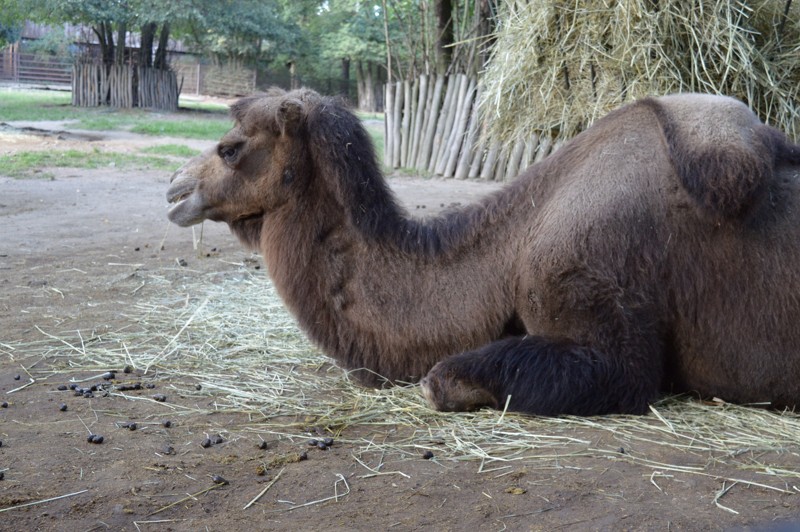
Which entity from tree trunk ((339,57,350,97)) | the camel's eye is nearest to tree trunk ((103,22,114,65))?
tree trunk ((339,57,350,97))

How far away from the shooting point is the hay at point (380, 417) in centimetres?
365

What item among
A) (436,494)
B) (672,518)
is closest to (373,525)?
(436,494)

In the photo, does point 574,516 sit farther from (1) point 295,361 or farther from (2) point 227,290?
(2) point 227,290

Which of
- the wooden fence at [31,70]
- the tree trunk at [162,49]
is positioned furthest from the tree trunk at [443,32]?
the wooden fence at [31,70]

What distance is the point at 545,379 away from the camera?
3998mm

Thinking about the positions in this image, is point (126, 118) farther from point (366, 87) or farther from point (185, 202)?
point (185, 202)

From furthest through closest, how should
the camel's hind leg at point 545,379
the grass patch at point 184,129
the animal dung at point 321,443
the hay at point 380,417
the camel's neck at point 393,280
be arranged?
1. the grass patch at point 184,129
2. the camel's neck at point 393,280
3. the camel's hind leg at point 545,379
4. the animal dung at point 321,443
5. the hay at point 380,417

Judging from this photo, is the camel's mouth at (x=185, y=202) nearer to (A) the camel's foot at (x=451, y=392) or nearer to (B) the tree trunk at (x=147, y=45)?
(A) the camel's foot at (x=451, y=392)

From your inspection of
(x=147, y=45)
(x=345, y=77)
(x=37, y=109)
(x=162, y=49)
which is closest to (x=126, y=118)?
(x=37, y=109)

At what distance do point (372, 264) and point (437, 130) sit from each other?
1012 centimetres

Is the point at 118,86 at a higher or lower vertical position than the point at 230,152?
higher

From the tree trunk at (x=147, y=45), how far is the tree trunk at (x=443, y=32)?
19010 mm

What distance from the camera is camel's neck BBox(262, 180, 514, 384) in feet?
14.5

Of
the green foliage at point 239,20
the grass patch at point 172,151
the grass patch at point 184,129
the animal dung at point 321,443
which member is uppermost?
the green foliage at point 239,20
